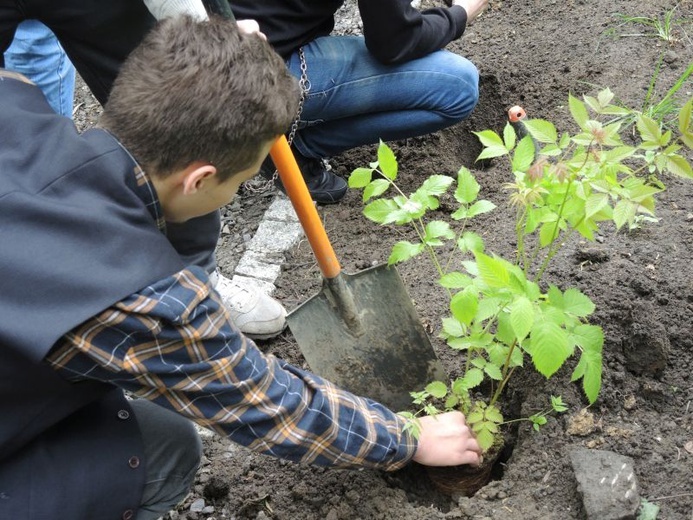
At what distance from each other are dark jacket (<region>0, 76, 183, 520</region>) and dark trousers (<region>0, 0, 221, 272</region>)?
0.69 meters

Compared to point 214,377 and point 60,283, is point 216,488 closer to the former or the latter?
point 214,377

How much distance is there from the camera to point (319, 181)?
128 inches

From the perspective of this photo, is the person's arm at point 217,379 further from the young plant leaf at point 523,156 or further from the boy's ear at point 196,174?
the young plant leaf at point 523,156

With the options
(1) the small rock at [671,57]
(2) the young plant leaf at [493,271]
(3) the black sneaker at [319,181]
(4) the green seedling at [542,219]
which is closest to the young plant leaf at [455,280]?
(4) the green seedling at [542,219]

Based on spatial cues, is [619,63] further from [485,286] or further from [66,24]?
[66,24]

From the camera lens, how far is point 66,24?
249cm

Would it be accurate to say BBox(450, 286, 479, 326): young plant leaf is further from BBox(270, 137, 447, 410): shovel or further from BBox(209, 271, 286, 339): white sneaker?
BBox(209, 271, 286, 339): white sneaker

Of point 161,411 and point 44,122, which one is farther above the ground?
point 44,122

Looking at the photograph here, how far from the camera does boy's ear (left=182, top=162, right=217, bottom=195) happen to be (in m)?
1.63

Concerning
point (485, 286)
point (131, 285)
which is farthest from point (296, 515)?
point (131, 285)

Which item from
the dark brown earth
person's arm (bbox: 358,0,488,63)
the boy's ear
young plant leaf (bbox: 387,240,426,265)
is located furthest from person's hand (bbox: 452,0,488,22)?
the boy's ear

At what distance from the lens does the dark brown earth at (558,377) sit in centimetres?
210

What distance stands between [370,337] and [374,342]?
0.07 feet

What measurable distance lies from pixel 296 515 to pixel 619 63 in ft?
8.10
